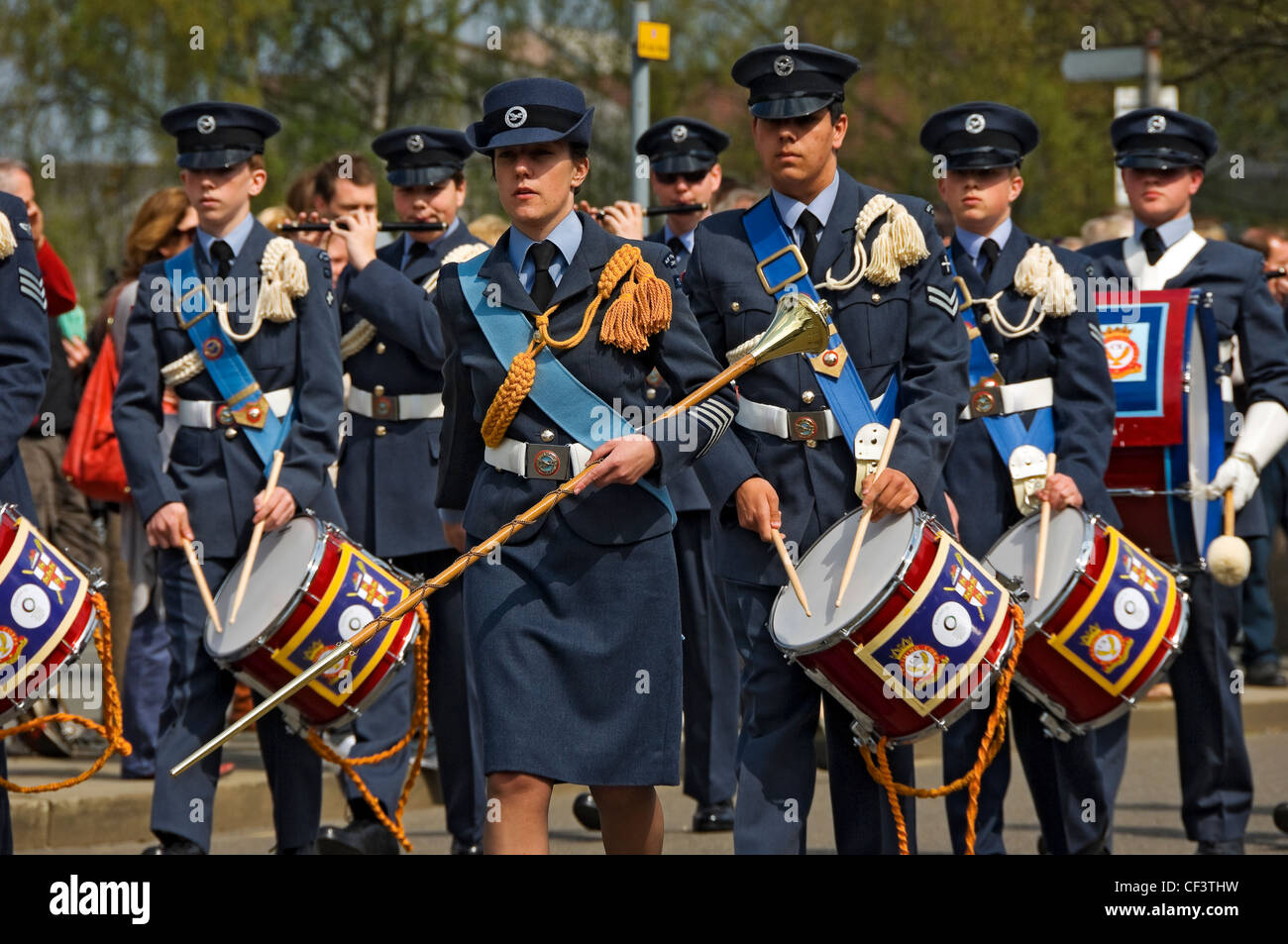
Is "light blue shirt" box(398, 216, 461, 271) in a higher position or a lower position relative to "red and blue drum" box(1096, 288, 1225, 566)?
higher

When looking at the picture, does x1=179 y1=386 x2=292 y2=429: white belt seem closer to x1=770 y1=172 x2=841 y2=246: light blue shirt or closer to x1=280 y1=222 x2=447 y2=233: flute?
x1=280 y1=222 x2=447 y2=233: flute

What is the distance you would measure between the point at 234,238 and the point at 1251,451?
10.9 feet

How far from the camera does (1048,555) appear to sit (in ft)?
21.3

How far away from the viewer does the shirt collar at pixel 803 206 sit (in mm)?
5984

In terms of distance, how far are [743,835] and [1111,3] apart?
462 inches

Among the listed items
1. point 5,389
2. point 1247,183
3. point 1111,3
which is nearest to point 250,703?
point 5,389

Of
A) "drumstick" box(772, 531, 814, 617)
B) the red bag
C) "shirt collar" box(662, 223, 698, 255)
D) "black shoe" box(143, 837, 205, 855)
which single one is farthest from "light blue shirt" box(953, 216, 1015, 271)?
the red bag

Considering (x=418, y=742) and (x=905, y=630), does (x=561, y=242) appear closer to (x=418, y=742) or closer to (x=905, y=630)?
(x=905, y=630)

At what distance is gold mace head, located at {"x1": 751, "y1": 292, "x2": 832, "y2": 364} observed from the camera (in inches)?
216

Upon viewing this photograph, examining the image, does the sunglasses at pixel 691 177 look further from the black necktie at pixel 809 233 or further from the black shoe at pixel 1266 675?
the black shoe at pixel 1266 675

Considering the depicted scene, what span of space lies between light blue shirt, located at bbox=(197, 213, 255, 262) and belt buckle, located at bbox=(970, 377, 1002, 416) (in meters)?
2.31

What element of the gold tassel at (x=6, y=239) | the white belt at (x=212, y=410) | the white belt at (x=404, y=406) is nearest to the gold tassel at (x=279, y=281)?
the white belt at (x=212, y=410)

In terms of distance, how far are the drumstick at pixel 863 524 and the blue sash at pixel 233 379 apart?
6.73 feet

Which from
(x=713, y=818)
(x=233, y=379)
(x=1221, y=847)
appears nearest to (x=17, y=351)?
(x=233, y=379)
